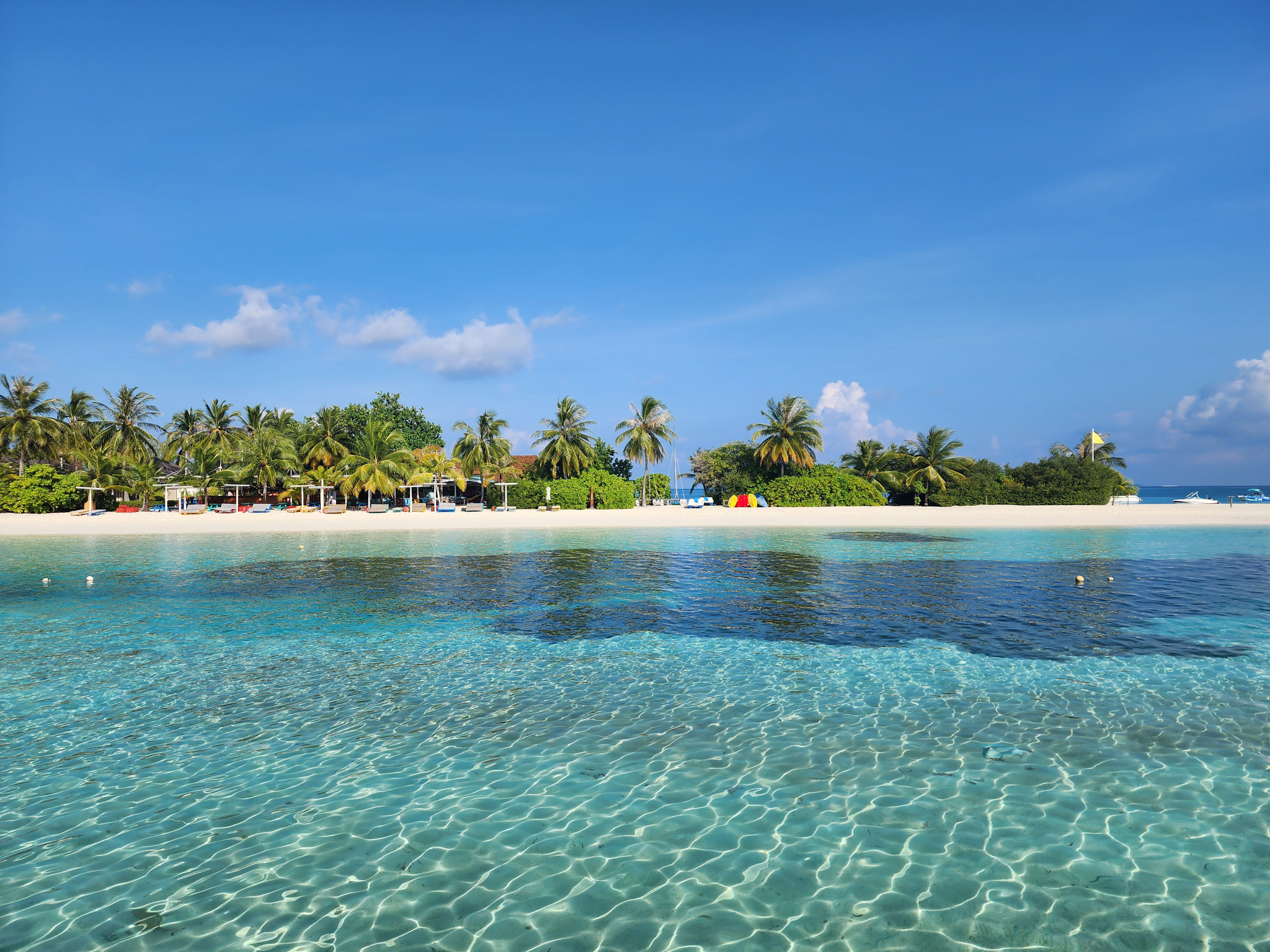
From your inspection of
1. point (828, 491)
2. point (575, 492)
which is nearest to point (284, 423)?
point (575, 492)

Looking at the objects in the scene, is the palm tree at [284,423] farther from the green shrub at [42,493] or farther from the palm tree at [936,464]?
the palm tree at [936,464]

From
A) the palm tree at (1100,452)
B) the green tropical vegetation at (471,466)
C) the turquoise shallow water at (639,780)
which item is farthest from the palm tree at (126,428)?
the palm tree at (1100,452)

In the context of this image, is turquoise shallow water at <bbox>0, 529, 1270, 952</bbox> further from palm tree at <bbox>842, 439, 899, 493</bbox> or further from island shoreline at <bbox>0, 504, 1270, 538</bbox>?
palm tree at <bbox>842, 439, 899, 493</bbox>

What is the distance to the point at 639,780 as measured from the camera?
6.15 m

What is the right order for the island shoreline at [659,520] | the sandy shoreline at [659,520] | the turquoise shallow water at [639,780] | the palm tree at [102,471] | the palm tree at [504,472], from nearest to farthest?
the turquoise shallow water at [639,780]
the island shoreline at [659,520]
the sandy shoreline at [659,520]
the palm tree at [102,471]
the palm tree at [504,472]

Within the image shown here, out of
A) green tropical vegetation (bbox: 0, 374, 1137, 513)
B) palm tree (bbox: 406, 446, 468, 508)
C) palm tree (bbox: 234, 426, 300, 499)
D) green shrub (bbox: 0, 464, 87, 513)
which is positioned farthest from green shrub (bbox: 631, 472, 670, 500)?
green shrub (bbox: 0, 464, 87, 513)

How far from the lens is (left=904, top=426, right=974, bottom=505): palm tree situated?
1996 inches

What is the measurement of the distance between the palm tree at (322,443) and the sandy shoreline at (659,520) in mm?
7644

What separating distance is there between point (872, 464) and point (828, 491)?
6189 mm

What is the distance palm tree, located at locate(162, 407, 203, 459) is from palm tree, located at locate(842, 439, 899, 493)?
54096mm

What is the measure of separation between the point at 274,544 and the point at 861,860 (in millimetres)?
29217

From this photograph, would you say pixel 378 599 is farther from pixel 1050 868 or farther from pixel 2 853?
pixel 1050 868

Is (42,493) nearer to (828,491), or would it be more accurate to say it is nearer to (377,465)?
(377,465)

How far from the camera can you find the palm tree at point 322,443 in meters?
52.3
